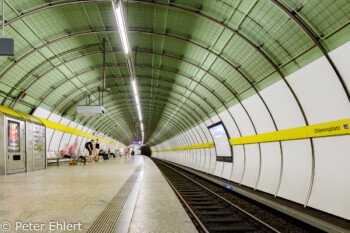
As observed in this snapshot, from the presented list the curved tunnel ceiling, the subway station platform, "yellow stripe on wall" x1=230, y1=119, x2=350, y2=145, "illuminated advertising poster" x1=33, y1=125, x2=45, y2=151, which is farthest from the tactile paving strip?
"illuminated advertising poster" x1=33, y1=125, x2=45, y2=151

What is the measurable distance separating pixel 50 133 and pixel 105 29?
458 inches

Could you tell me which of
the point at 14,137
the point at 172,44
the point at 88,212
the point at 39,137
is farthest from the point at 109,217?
the point at 39,137

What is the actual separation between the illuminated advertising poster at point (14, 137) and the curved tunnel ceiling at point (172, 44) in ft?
6.15

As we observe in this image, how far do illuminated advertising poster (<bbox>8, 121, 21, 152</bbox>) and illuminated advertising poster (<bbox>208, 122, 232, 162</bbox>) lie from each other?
10628 millimetres

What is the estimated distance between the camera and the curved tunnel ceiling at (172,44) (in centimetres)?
675

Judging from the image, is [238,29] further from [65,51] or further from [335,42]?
[65,51]

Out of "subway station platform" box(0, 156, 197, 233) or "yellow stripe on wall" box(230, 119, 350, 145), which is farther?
"yellow stripe on wall" box(230, 119, 350, 145)

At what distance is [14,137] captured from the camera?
11.7m

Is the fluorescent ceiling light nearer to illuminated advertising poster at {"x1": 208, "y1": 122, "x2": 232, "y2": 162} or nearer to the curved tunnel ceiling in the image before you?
the curved tunnel ceiling

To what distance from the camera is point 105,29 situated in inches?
409

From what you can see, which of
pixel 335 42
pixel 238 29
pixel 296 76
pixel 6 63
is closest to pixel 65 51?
pixel 6 63

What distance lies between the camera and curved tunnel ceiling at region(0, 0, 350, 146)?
6748mm

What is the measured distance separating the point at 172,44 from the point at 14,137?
29.0ft

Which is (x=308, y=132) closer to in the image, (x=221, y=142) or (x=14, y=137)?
(x=221, y=142)
